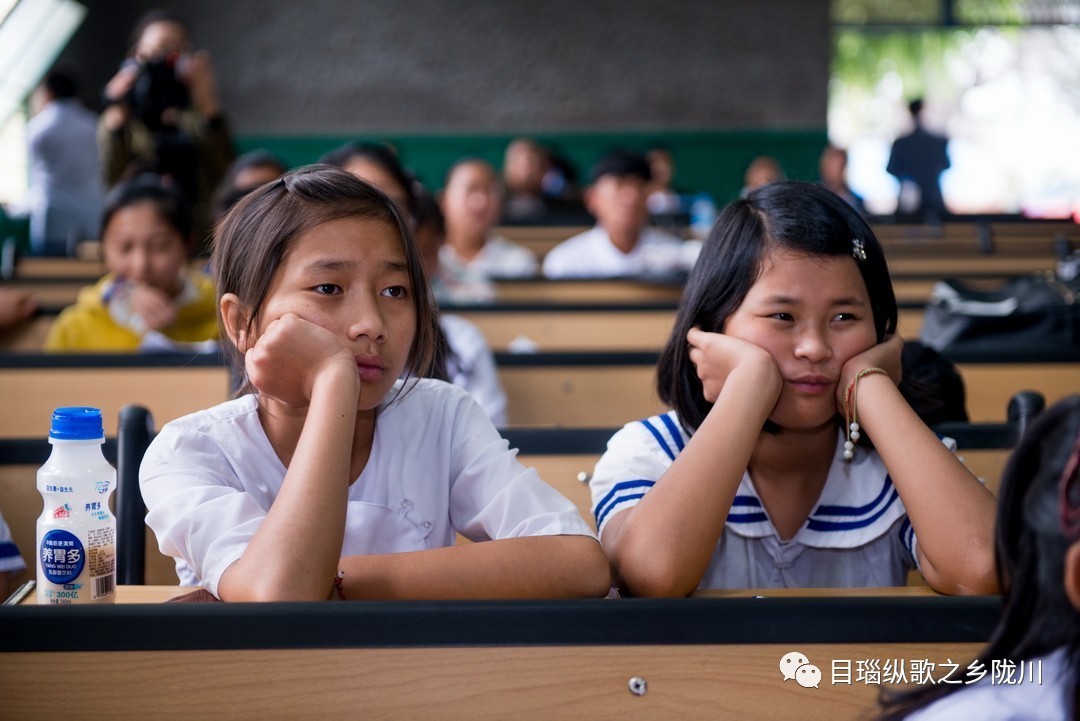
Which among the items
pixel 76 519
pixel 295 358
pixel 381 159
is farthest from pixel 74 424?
pixel 381 159

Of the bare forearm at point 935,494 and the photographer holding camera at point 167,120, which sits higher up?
the photographer holding camera at point 167,120

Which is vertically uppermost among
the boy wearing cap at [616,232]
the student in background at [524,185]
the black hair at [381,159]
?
the student in background at [524,185]

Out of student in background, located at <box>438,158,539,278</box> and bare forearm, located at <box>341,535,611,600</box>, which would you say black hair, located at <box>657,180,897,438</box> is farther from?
student in background, located at <box>438,158,539,278</box>

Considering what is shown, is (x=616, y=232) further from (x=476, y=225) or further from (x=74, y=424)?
(x=74, y=424)

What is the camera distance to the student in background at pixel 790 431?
1.32 metres

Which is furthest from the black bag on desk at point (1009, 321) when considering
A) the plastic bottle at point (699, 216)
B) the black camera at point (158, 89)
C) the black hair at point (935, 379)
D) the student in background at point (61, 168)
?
the student in background at point (61, 168)

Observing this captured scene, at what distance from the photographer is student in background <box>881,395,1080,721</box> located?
2.46ft

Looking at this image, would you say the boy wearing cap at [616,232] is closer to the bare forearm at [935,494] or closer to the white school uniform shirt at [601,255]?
the white school uniform shirt at [601,255]

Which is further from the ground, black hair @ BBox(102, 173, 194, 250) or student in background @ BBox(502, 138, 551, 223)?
student in background @ BBox(502, 138, 551, 223)

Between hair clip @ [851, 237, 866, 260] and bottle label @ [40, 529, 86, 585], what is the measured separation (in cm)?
98

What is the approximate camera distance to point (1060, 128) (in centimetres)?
1119

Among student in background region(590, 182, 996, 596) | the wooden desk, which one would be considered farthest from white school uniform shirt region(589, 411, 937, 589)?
the wooden desk

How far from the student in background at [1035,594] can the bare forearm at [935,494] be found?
0.44 m

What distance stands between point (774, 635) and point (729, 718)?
8 cm
